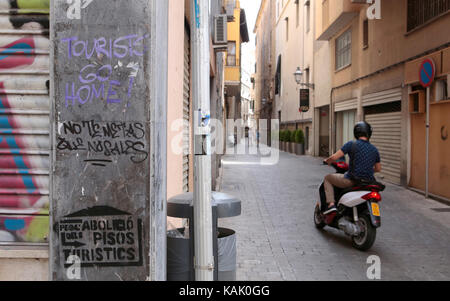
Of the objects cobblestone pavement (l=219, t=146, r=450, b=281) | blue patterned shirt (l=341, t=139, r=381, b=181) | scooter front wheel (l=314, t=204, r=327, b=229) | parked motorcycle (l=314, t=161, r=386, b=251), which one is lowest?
cobblestone pavement (l=219, t=146, r=450, b=281)

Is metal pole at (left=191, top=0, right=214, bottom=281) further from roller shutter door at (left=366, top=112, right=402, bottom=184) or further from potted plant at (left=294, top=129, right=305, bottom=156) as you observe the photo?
potted plant at (left=294, top=129, right=305, bottom=156)

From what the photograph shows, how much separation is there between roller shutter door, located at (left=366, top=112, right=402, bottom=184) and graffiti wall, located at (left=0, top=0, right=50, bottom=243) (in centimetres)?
1154

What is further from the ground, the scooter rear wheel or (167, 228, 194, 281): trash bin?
(167, 228, 194, 281): trash bin

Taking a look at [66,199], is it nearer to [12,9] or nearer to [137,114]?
[137,114]

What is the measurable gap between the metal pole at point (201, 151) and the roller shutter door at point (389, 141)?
11144mm

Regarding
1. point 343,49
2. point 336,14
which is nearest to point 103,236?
point 336,14

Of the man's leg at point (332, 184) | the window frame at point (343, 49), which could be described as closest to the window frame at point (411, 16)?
the man's leg at point (332, 184)

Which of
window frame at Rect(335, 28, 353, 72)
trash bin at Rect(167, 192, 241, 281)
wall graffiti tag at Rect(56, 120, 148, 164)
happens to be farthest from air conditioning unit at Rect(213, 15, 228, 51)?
window frame at Rect(335, 28, 353, 72)

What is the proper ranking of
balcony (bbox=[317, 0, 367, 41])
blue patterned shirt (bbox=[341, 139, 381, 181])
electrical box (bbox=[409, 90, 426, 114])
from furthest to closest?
balcony (bbox=[317, 0, 367, 41]) < electrical box (bbox=[409, 90, 426, 114]) < blue patterned shirt (bbox=[341, 139, 381, 181])

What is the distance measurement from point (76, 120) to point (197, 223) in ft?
3.93

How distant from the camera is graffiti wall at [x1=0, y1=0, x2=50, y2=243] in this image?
3.72 metres

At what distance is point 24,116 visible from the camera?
3730mm

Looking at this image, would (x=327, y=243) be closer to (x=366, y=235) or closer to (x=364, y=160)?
(x=366, y=235)

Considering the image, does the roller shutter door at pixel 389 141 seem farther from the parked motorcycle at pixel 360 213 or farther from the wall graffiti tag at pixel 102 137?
the wall graffiti tag at pixel 102 137
